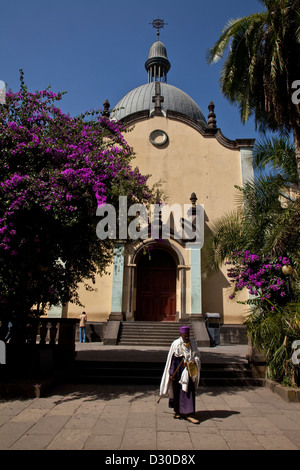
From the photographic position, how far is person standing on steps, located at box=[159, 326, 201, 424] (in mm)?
5199

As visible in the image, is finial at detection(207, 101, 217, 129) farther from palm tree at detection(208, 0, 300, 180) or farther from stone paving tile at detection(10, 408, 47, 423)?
stone paving tile at detection(10, 408, 47, 423)

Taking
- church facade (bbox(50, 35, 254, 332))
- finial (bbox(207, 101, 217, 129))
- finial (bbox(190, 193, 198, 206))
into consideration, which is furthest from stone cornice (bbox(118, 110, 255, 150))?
finial (bbox(190, 193, 198, 206))

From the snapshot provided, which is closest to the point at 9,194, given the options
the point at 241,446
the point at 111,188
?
the point at 111,188

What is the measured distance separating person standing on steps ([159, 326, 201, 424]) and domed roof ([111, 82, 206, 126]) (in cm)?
2255

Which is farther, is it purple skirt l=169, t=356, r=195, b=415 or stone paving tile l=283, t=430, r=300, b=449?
purple skirt l=169, t=356, r=195, b=415

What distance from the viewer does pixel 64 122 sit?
23.8ft

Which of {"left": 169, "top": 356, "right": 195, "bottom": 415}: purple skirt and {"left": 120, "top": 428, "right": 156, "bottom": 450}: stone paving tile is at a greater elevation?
{"left": 169, "top": 356, "right": 195, "bottom": 415}: purple skirt

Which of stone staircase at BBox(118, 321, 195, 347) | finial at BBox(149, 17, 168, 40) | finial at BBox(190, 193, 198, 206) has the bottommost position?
stone staircase at BBox(118, 321, 195, 347)

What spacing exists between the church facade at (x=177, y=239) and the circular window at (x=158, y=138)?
0.17 feet

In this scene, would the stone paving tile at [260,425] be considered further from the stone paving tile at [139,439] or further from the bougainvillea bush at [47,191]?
the bougainvillea bush at [47,191]

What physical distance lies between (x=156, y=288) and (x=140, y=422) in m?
11.3

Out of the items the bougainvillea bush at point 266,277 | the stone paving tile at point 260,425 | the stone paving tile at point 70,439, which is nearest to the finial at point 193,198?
the bougainvillea bush at point 266,277

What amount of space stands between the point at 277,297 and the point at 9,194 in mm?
6366

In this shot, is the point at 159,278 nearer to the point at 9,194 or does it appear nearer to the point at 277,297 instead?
the point at 277,297
